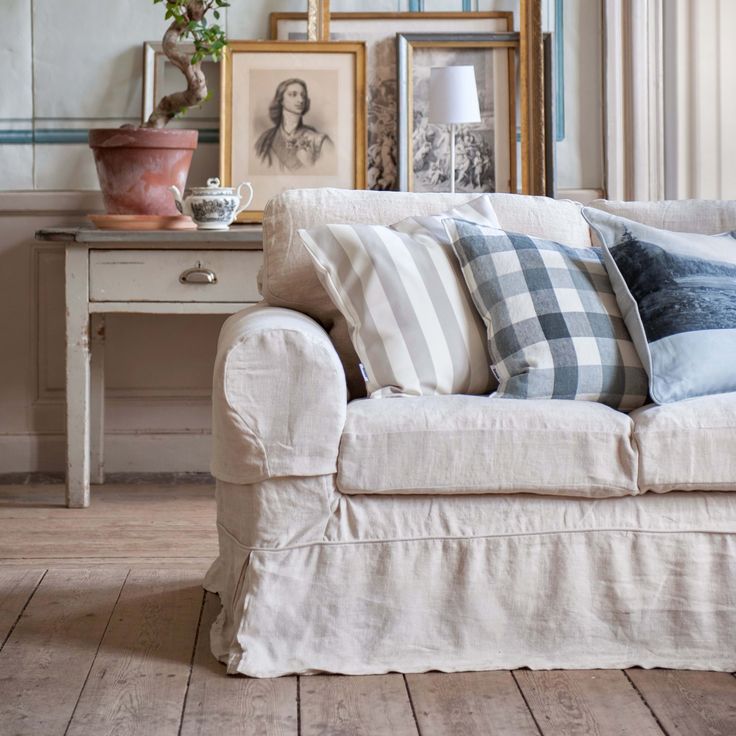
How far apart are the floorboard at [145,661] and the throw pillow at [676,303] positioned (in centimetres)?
99

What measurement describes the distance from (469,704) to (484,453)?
41 centimetres

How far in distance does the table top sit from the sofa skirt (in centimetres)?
132

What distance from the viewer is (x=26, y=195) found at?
3.54 metres

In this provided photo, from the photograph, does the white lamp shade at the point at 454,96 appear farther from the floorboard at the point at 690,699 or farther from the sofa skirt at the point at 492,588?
the floorboard at the point at 690,699

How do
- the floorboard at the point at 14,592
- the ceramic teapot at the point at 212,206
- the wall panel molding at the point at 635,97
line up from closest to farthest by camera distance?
the floorboard at the point at 14,592 < the ceramic teapot at the point at 212,206 < the wall panel molding at the point at 635,97

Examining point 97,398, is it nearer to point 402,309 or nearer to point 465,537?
point 402,309

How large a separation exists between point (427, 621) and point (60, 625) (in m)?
0.74

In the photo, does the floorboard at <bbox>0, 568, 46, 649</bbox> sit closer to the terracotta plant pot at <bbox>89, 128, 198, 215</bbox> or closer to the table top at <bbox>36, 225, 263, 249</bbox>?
the table top at <bbox>36, 225, 263, 249</bbox>

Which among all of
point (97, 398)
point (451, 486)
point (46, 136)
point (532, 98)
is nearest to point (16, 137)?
point (46, 136)

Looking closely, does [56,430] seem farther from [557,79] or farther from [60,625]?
[557,79]

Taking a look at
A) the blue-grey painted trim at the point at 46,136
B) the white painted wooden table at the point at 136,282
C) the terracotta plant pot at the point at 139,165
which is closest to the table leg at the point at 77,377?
the white painted wooden table at the point at 136,282

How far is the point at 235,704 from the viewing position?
1744 millimetres

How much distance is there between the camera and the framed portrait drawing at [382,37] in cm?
352

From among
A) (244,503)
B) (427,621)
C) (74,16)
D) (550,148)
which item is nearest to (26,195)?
(74,16)
